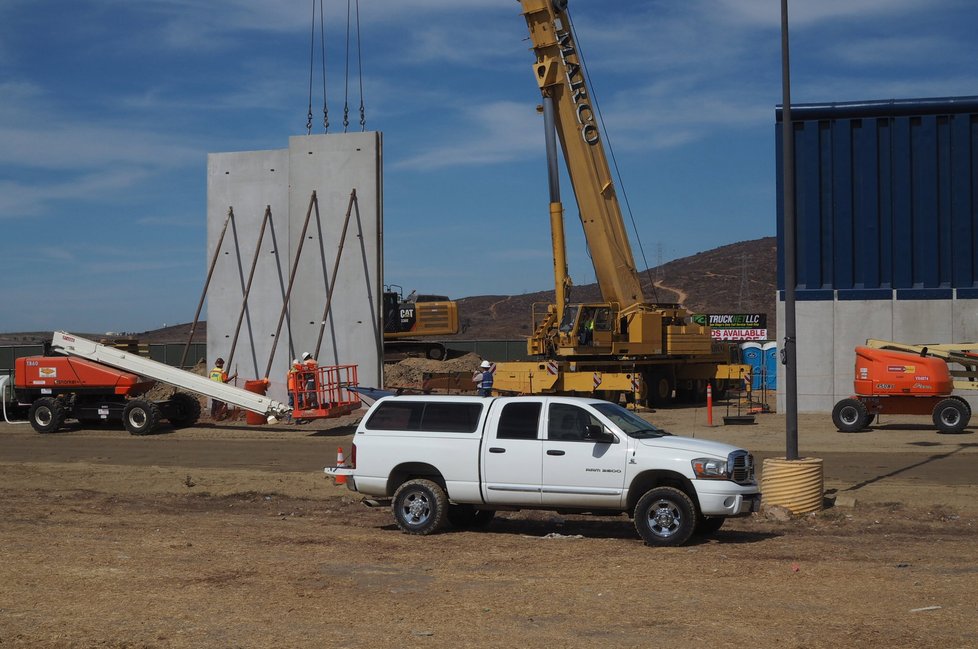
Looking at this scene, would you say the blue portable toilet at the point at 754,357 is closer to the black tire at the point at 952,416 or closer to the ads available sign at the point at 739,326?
the ads available sign at the point at 739,326

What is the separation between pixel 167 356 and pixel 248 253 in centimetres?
3147

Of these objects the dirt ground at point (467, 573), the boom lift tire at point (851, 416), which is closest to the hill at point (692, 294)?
the boom lift tire at point (851, 416)

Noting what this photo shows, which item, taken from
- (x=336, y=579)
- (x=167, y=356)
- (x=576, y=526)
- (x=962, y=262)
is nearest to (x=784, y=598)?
(x=336, y=579)

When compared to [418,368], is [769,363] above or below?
above

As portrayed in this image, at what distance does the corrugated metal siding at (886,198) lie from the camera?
32781 millimetres

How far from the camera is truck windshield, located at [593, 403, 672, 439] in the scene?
13547 mm

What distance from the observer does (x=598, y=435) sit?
1338cm

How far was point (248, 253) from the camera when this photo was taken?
36.3 m

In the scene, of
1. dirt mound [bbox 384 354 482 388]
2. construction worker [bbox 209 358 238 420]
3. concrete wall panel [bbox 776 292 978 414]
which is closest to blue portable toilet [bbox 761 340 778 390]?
dirt mound [bbox 384 354 482 388]

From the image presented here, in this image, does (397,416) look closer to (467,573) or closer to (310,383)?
(467,573)

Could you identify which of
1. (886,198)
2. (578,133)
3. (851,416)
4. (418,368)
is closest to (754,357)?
(418,368)

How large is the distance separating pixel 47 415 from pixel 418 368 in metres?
21.2

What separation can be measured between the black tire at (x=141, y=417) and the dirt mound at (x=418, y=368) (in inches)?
662

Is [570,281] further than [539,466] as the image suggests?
Yes
